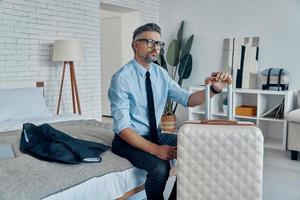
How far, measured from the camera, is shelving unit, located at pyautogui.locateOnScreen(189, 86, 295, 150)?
12.6 feet

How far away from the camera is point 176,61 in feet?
16.3

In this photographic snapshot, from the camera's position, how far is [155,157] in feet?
5.50

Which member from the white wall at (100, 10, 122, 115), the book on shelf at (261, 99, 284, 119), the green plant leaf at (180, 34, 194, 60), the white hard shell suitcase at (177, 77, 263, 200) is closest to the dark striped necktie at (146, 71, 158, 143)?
the white hard shell suitcase at (177, 77, 263, 200)

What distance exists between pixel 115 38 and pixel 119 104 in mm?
4364

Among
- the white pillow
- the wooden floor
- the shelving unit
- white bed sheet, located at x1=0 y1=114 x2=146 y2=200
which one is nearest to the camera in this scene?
white bed sheet, located at x1=0 y1=114 x2=146 y2=200

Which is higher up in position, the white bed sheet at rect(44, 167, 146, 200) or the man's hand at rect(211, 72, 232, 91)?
the man's hand at rect(211, 72, 232, 91)

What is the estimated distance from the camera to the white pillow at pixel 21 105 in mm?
2947

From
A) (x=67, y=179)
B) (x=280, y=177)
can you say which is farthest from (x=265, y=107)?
(x=67, y=179)

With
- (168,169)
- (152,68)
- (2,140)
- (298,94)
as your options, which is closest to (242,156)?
(168,169)

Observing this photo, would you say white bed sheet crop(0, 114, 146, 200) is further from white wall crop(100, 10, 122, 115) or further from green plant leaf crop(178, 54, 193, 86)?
white wall crop(100, 10, 122, 115)

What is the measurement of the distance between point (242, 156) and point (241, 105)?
3.24 meters

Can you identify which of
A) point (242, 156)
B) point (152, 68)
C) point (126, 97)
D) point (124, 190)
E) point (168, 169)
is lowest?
point (124, 190)

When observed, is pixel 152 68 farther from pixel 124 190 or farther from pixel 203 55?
pixel 203 55

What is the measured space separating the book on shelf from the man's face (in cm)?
263
